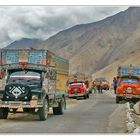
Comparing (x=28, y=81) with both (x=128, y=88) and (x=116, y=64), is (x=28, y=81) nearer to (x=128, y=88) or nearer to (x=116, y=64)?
(x=128, y=88)

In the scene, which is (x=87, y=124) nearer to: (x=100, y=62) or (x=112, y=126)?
(x=112, y=126)

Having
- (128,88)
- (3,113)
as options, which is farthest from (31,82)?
(128,88)

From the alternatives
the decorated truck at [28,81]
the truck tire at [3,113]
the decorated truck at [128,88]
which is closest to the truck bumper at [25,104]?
the decorated truck at [28,81]

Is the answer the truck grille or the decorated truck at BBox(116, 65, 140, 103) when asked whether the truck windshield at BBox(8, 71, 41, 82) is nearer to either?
the truck grille

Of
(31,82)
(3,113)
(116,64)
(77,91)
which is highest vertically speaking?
(116,64)

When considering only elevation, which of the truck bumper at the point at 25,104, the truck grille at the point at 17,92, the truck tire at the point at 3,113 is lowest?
the truck tire at the point at 3,113

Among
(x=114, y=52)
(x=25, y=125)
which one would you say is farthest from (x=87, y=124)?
(x=114, y=52)

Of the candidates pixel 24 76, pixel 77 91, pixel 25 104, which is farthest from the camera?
pixel 77 91

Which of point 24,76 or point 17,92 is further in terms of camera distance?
point 24,76

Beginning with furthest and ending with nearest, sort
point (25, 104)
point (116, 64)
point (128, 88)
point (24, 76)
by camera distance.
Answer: point (116, 64), point (128, 88), point (24, 76), point (25, 104)

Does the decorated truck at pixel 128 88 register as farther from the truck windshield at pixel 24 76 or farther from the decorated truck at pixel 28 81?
the truck windshield at pixel 24 76

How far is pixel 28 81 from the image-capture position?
22.8 metres

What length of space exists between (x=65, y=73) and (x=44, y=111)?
22.9 feet

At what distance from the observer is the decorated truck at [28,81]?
21.8 m
